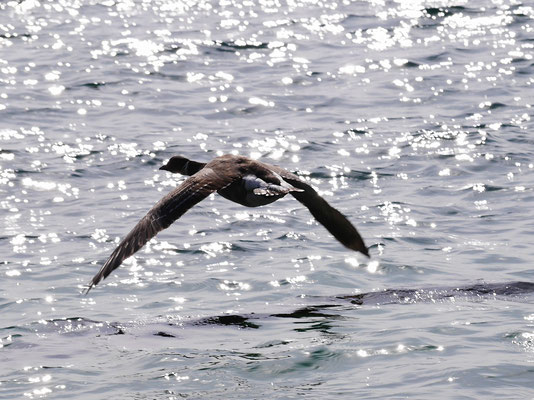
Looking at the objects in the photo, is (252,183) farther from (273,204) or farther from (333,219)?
(273,204)

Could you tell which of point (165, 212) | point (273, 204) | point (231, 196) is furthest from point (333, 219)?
point (273, 204)

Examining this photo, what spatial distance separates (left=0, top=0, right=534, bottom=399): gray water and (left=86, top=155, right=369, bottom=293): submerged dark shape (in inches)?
29.6

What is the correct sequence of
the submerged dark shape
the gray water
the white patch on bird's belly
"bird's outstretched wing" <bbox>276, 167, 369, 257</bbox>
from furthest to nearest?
"bird's outstretched wing" <bbox>276, 167, 369, 257</bbox>
the white patch on bird's belly
the gray water
the submerged dark shape

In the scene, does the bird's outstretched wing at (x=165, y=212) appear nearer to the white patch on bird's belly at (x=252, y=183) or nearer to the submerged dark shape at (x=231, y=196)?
the submerged dark shape at (x=231, y=196)

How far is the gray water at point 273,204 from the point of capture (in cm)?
825

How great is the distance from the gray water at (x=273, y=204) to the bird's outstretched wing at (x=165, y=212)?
32.8 inches

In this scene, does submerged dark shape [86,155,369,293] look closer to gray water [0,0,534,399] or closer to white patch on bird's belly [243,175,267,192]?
white patch on bird's belly [243,175,267,192]

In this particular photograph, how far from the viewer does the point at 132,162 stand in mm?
14820

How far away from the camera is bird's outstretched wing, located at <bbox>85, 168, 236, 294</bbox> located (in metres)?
7.83

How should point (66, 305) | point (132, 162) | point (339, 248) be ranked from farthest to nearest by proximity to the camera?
point (132, 162)
point (339, 248)
point (66, 305)

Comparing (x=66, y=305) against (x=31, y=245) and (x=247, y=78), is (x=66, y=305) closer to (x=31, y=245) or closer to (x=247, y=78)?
(x=31, y=245)

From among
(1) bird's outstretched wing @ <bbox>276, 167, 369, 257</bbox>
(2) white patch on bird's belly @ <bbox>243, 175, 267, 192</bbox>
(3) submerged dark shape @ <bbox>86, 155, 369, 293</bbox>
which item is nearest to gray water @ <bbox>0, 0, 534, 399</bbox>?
(1) bird's outstretched wing @ <bbox>276, 167, 369, 257</bbox>

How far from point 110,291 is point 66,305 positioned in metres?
0.64

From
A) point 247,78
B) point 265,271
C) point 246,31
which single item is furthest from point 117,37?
point 265,271
